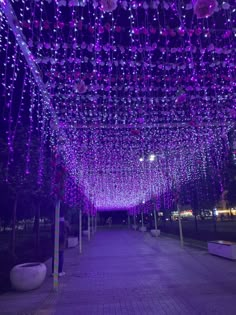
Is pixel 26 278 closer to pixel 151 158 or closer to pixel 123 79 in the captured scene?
pixel 123 79

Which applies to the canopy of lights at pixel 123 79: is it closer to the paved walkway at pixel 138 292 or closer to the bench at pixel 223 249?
the paved walkway at pixel 138 292

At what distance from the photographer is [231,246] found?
9.61 m

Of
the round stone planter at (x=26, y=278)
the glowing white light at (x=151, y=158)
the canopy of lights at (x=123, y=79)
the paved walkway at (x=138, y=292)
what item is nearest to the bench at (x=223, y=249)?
the paved walkway at (x=138, y=292)

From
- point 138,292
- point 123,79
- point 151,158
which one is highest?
point 151,158

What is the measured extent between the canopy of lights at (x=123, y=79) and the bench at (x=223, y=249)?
484 cm

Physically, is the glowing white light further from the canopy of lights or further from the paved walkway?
the paved walkway

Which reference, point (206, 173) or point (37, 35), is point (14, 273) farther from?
point (206, 173)

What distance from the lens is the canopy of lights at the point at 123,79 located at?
6043mm

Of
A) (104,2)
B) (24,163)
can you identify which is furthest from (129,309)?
(24,163)

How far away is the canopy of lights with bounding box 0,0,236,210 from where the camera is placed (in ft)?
19.8

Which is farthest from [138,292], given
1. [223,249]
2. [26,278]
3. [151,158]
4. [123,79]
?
[151,158]

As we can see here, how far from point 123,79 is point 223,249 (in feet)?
24.3

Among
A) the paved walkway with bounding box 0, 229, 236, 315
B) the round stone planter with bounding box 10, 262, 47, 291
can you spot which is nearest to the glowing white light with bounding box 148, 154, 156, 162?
the paved walkway with bounding box 0, 229, 236, 315

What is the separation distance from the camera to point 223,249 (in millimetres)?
10094
